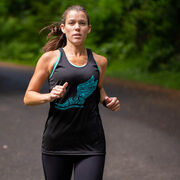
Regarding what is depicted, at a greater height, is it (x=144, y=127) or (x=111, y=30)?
(x=111, y=30)

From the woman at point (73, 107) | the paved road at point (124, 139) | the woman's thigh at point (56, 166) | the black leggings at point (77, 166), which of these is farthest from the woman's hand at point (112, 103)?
the paved road at point (124, 139)

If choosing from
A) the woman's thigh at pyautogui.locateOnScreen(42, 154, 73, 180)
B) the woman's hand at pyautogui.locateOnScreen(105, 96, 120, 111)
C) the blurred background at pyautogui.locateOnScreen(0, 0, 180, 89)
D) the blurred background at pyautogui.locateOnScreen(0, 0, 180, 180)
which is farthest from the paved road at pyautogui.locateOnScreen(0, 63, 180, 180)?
the blurred background at pyautogui.locateOnScreen(0, 0, 180, 89)

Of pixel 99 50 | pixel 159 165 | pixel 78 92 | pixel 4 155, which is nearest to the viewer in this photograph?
pixel 78 92

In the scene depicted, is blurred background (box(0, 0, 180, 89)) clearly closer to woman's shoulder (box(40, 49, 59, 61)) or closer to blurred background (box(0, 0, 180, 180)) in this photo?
blurred background (box(0, 0, 180, 180))

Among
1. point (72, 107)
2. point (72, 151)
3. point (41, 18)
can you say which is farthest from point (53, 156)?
point (41, 18)

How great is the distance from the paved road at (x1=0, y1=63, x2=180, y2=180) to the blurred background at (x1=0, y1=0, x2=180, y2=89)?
4144mm

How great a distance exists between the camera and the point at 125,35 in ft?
88.2

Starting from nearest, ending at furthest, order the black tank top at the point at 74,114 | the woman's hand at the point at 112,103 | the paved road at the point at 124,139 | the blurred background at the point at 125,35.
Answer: the black tank top at the point at 74,114 < the woman's hand at the point at 112,103 < the paved road at the point at 124,139 < the blurred background at the point at 125,35

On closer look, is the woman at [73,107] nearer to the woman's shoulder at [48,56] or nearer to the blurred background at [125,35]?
the woman's shoulder at [48,56]

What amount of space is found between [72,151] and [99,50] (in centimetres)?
2315

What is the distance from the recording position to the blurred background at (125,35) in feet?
61.8

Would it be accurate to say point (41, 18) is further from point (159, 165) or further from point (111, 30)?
point (159, 165)

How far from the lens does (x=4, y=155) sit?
577 cm

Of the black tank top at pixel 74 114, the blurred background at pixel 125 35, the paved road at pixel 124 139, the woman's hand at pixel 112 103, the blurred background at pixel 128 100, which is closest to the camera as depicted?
the black tank top at pixel 74 114
